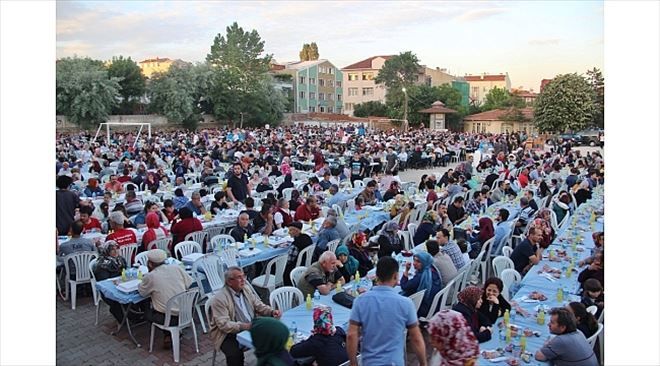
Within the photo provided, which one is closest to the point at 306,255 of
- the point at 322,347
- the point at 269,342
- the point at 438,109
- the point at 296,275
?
the point at 296,275

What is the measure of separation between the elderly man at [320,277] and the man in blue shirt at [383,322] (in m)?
1.83

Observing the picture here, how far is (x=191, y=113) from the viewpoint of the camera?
4322cm

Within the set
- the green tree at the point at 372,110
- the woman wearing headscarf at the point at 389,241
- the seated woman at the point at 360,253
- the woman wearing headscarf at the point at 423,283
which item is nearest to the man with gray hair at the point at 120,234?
the seated woman at the point at 360,253

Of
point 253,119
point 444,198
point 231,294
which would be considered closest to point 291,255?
point 231,294

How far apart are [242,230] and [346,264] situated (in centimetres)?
235

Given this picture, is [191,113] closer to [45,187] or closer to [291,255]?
[291,255]

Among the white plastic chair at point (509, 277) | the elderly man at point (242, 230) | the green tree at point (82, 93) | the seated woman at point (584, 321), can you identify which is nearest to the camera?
the seated woman at point (584, 321)

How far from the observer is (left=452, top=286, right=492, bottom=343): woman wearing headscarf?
15.6 ft

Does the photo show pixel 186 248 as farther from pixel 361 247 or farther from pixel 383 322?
pixel 383 322

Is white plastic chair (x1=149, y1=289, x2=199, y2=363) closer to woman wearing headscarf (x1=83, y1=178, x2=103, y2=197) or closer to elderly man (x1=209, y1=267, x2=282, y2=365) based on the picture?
elderly man (x1=209, y1=267, x2=282, y2=365)

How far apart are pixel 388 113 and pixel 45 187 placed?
168ft

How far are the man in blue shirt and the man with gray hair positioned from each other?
14.9ft

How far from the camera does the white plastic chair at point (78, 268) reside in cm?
696

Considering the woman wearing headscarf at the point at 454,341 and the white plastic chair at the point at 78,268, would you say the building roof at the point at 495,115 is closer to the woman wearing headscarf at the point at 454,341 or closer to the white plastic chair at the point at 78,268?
the white plastic chair at the point at 78,268
